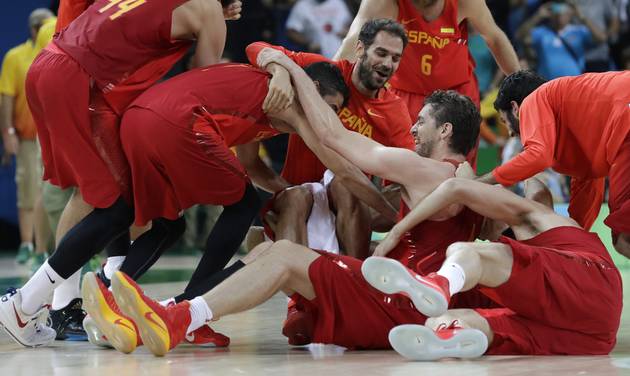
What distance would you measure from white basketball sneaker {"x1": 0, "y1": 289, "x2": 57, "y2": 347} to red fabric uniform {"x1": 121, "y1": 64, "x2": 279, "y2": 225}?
59cm

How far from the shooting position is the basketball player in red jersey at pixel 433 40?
639cm

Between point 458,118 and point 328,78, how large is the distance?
720mm

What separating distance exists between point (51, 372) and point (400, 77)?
327 centimetres

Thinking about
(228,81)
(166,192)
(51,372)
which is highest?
(228,81)

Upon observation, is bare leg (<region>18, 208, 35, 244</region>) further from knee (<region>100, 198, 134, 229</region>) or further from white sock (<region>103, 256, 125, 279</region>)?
knee (<region>100, 198, 134, 229</region>)

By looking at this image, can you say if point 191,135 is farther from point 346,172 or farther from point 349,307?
point 349,307

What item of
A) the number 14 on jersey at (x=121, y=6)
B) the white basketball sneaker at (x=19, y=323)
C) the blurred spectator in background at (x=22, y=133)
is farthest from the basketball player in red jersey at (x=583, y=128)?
the blurred spectator in background at (x=22, y=133)

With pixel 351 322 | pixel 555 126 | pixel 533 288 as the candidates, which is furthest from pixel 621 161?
pixel 351 322

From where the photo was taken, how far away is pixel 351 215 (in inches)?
206

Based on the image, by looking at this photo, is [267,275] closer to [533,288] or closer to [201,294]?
[201,294]

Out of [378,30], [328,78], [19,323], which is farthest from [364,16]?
[19,323]

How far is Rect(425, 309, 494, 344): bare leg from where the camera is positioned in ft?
13.8

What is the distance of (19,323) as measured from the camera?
4695 millimetres

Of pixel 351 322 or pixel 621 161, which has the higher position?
pixel 621 161
